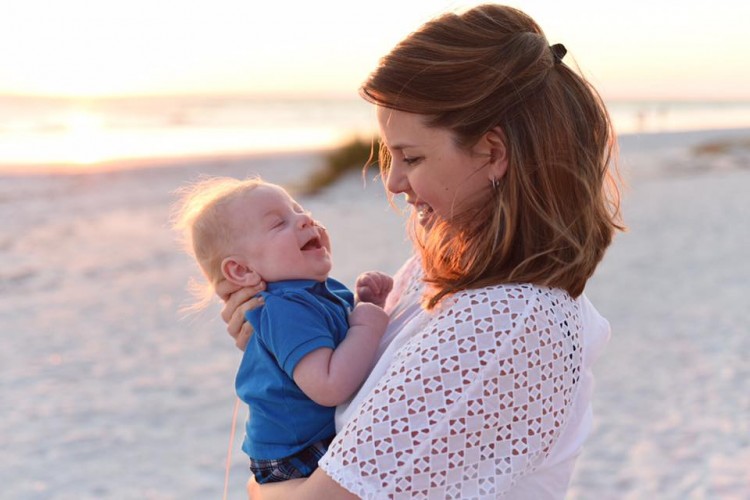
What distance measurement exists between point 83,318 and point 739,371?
211 inches

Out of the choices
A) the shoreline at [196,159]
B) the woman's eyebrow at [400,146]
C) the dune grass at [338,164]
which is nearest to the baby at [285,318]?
the woman's eyebrow at [400,146]

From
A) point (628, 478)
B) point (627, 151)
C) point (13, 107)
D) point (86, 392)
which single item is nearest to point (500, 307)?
point (628, 478)

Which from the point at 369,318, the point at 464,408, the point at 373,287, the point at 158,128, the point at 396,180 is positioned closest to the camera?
the point at 464,408

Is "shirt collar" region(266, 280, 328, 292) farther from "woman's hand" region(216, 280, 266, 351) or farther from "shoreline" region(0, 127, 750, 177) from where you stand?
"shoreline" region(0, 127, 750, 177)

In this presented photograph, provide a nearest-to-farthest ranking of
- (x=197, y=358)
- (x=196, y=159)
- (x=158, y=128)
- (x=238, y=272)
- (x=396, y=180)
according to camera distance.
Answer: (x=396, y=180) → (x=238, y=272) → (x=197, y=358) → (x=196, y=159) → (x=158, y=128)

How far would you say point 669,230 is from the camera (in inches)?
428

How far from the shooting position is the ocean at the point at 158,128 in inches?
831

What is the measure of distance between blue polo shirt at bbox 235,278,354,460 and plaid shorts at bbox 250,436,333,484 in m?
0.02

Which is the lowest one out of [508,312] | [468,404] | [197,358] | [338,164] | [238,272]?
[338,164]

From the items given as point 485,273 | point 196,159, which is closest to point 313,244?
point 485,273

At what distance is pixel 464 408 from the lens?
148 cm

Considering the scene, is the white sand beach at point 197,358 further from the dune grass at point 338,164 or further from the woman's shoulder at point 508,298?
the dune grass at point 338,164

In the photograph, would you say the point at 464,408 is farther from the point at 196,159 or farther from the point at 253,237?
the point at 196,159

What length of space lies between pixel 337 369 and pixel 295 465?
0.26 metres
